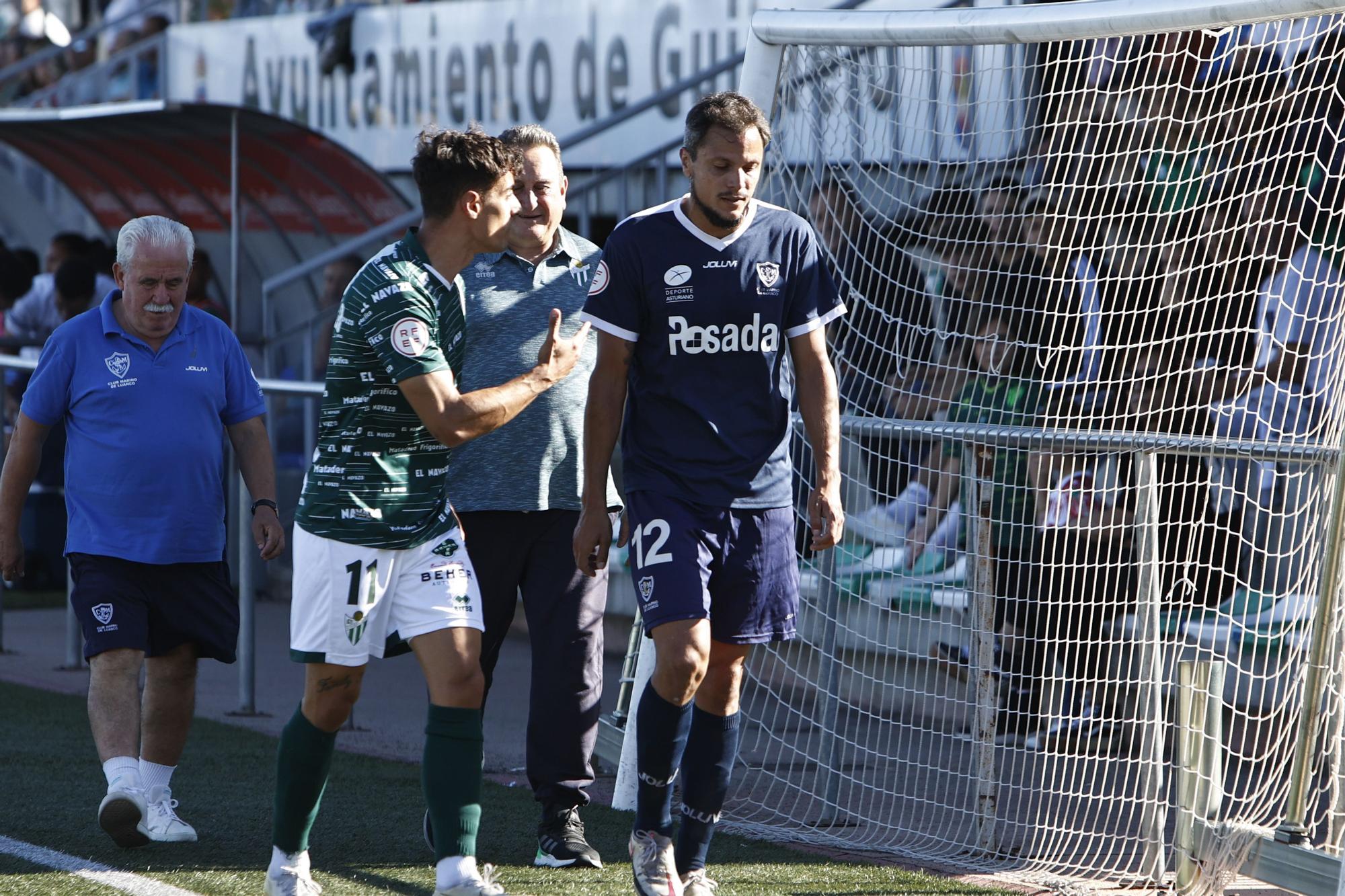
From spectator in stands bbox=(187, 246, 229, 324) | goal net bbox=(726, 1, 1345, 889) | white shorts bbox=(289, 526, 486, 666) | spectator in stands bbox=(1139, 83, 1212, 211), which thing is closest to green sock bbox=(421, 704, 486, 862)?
white shorts bbox=(289, 526, 486, 666)

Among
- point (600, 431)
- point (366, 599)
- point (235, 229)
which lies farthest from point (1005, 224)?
point (235, 229)

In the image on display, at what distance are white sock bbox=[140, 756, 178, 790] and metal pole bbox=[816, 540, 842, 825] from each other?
2.05 m

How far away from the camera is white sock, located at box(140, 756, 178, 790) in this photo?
5.38 metres

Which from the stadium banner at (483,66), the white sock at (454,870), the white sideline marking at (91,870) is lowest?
the white sideline marking at (91,870)

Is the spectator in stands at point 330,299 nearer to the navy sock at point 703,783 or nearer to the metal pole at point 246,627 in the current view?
the metal pole at point 246,627

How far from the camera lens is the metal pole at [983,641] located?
5391mm

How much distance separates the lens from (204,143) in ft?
38.1

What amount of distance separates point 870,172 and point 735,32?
5.03m

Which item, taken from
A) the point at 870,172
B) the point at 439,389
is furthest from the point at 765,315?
the point at 870,172

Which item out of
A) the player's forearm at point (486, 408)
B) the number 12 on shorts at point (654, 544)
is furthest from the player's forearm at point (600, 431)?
the player's forearm at point (486, 408)

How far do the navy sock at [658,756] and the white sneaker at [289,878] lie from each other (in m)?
0.85

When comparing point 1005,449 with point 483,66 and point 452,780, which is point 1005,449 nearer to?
point 452,780

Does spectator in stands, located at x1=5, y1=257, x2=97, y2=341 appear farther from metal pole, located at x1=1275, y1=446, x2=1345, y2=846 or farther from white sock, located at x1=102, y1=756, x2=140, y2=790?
metal pole, located at x1=1275, y1=446, x2=1345, y2=846

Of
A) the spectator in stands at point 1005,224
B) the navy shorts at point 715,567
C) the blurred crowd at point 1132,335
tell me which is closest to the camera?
the navy shorts at point 715,567
